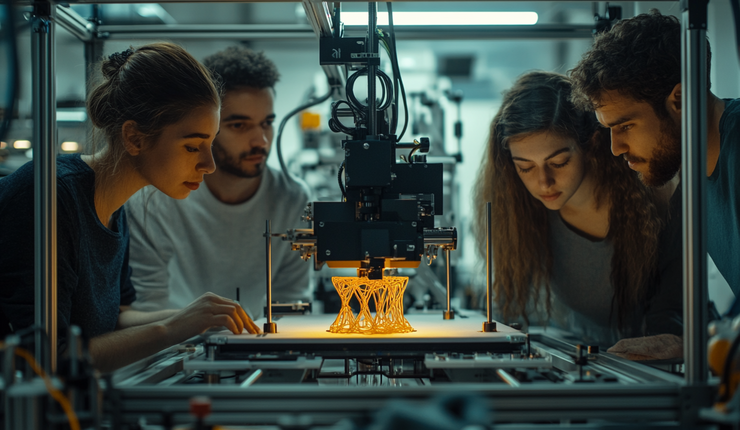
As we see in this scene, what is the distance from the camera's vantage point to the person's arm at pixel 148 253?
A: 2.32 metres

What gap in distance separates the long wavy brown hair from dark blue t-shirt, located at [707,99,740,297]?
0.21 metres

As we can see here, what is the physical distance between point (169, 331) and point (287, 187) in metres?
1.23

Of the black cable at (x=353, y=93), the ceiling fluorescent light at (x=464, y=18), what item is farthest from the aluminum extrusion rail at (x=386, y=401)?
the ceiling fluorescent light at (x=464, y=18)

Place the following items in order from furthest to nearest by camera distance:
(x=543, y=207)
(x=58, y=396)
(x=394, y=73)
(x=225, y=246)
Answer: (x=225, y=246), (x=543, y=207), (x=394, y=73), (x=58, y=396)

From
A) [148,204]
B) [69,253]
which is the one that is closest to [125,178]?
[69,253]

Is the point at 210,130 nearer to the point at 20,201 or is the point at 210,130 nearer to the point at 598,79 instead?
the point at 20,201

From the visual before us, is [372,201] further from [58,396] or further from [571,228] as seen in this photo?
[571,228]

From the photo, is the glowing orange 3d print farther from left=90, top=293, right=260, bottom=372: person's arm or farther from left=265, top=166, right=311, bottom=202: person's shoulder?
left=265, top=166, right=311, bottom=202: person's shoulder

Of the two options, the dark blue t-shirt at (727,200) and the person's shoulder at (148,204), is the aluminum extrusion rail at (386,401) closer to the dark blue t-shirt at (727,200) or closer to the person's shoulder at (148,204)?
the dark blue t-shirt at (727,200)

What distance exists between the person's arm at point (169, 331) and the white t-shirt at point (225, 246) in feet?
3.22

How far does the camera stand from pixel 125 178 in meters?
1.52

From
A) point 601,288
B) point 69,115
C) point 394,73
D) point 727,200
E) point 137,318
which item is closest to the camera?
point 394,73

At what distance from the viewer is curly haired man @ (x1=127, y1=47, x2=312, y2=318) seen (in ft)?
7.79

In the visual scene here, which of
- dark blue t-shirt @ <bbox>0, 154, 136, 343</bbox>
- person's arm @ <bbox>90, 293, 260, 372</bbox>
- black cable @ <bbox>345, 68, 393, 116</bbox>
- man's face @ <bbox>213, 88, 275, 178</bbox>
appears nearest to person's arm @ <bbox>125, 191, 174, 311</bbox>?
man's face @ <bbox>213, 88, 275, 178</bbox>
